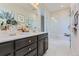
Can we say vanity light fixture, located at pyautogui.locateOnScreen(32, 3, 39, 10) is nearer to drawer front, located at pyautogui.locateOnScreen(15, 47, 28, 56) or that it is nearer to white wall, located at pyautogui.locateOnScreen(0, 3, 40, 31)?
white wall, located at pyautogui.locateOnScreen(0, 3, 40, 31)

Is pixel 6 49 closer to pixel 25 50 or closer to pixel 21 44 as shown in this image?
pixel 21 44

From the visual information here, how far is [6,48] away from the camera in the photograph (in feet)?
4.25

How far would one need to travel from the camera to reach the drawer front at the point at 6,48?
1.24m

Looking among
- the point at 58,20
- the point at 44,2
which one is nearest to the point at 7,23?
the point at 44,2

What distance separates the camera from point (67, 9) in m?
1.74

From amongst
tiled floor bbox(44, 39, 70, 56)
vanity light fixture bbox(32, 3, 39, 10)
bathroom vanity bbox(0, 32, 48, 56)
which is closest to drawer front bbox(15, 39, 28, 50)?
bathroom vanity bbox(0, 32, 48, 56)

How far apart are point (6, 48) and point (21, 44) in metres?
0.30

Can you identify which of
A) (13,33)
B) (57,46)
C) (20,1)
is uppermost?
(20,1)

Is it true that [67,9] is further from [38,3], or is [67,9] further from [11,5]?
[11,5]

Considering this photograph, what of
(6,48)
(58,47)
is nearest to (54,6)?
(58,47)

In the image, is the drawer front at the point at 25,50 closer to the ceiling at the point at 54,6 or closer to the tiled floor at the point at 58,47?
the tiled floor at the point at 58,47

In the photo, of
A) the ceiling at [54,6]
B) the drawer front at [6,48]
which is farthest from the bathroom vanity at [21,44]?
the ceiling at [54,6]

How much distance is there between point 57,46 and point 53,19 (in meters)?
0.35

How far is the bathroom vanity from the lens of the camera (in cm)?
129
